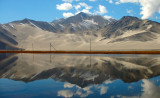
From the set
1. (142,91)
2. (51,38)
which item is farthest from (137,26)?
(142,91)

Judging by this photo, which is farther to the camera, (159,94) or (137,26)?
(137,26)

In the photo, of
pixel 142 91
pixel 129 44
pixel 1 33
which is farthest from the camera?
pixel 1 33

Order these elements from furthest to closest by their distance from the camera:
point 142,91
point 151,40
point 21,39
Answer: point 21,39, point 151,40, point 142,91

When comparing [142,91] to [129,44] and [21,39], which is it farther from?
[21,39]

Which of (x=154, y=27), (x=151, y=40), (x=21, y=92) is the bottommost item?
(x=21, y=92)

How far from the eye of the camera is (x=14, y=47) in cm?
15738

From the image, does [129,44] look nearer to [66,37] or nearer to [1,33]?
[66,37]

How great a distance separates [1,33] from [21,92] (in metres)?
178

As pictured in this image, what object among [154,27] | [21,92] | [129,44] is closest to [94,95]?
[21,92]

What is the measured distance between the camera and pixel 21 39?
614ft

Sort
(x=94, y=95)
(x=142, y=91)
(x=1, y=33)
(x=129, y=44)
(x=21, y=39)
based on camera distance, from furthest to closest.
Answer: (x=21, y=39) → (x=1, y=33) → (x=129, y=44) → (x=142, y=91) → (x=94, y=95)

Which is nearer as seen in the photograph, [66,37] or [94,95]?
[94,95]

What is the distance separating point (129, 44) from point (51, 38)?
83.0 meters

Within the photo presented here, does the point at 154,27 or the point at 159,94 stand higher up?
the point at 154,27
